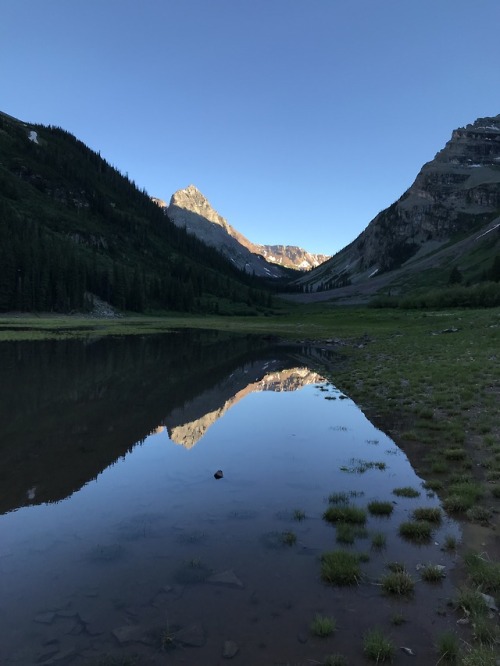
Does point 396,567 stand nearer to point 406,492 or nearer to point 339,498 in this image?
point 339,498

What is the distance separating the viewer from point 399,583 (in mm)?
8250

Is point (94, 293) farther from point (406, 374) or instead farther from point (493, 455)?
point (493, 455)

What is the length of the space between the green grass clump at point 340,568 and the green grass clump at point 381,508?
2.69 m

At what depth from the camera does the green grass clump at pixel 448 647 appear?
6.49 meters

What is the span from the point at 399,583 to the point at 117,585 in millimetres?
5590

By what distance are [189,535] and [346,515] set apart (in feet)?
13.9

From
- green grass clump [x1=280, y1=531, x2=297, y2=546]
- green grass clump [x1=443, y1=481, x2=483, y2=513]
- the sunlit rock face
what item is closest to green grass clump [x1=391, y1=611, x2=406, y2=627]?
green grass clump [x1=280, y1=531, x2=297, y2=546]

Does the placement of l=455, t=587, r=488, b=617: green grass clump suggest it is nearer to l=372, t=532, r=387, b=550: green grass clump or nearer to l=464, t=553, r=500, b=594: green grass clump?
l=464, t=553, r=500, b=594: green grass clump

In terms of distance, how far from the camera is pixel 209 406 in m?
25.9

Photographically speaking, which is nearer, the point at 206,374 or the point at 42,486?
the point at 42,486

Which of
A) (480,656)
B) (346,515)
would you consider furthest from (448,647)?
(346,515)

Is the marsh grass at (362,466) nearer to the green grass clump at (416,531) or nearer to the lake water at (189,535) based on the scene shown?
the lake water at (189,535)

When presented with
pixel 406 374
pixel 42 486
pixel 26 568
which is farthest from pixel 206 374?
pixel 26 568

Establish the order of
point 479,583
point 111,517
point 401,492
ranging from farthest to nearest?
point 401,492 → point 111,517 → point 479,583
